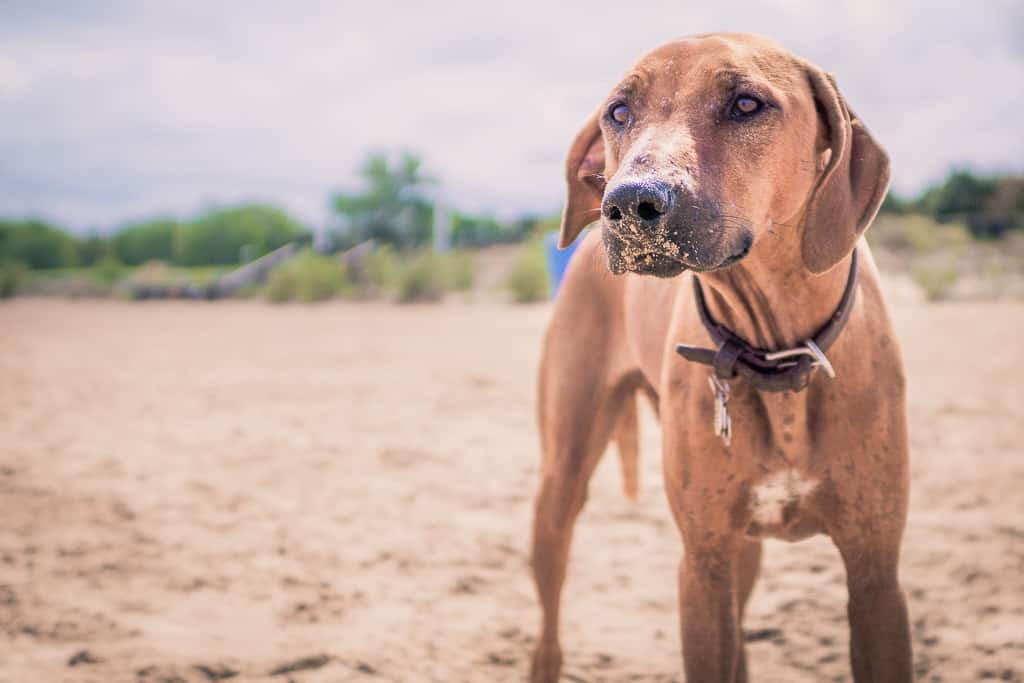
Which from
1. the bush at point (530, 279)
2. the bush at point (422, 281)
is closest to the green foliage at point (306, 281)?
the bush at point (422, 281)

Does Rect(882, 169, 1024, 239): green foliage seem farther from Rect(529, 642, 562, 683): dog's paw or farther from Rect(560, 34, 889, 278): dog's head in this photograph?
Rect(560, 34, 889, 278): dog's head

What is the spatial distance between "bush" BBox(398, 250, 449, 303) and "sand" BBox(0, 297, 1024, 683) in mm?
12970

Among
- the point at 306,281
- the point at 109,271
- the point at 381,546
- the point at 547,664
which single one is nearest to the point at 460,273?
the point at 306,281

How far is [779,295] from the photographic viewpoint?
2018mm

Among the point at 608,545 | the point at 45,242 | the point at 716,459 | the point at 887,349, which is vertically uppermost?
the point at 45,242

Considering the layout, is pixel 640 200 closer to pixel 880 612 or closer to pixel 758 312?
pixel 758 312

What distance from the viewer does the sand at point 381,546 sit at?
3.07 m

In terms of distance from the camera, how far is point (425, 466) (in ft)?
19.0

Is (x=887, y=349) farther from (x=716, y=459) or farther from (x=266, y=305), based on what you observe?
(x=266, y=305)

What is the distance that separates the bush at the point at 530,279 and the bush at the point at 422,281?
2.78 m

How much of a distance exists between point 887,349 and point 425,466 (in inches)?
163

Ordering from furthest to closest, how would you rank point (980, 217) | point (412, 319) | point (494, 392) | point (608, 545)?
point (980, 217) < point (412, 319) < point (494, 392) < point (608, 545)

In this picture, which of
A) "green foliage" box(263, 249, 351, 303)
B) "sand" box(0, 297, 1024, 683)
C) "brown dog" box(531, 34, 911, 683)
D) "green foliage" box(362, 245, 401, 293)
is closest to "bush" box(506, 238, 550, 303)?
"green foliage" box(362, 245, 401, 293)

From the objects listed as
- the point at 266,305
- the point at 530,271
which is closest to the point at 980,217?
the point at 530,271
